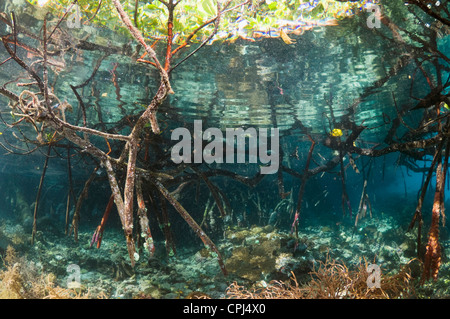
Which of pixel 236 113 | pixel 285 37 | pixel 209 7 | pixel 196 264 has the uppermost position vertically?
pixel 209 7

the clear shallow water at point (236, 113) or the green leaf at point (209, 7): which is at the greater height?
the green leaf at point (209, 7)

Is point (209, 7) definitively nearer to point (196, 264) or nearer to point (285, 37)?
point (285, 37)

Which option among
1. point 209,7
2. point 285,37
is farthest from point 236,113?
point 209,7

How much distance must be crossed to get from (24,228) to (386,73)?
69.5 ft

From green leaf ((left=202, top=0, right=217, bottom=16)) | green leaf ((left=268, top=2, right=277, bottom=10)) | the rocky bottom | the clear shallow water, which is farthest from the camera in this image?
the clear shallow water

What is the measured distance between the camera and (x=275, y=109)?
554 inches

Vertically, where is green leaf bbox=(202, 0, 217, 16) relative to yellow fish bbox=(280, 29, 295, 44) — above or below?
above

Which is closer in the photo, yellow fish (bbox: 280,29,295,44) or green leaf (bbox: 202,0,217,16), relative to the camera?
green leaf (bbox: 202,0,217,16)

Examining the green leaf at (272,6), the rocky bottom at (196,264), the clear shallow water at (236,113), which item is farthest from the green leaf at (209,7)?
the rocky bottom at (196,264)

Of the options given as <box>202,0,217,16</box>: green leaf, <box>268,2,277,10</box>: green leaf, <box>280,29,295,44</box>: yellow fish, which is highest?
<box>268,2,277,10</box>: green leaf

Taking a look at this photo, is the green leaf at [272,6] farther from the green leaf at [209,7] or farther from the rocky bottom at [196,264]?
the rocky bottom at [196,264]

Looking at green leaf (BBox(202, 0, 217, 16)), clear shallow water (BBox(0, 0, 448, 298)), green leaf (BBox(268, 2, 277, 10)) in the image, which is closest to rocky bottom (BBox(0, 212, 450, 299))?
clear shallow water (BBox(0, 0, 448, 298))

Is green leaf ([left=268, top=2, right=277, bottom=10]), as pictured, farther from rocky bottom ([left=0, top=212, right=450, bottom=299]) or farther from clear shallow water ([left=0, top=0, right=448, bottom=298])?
rocky bottom ([left=0, top=212, right=450, bottom=299])
